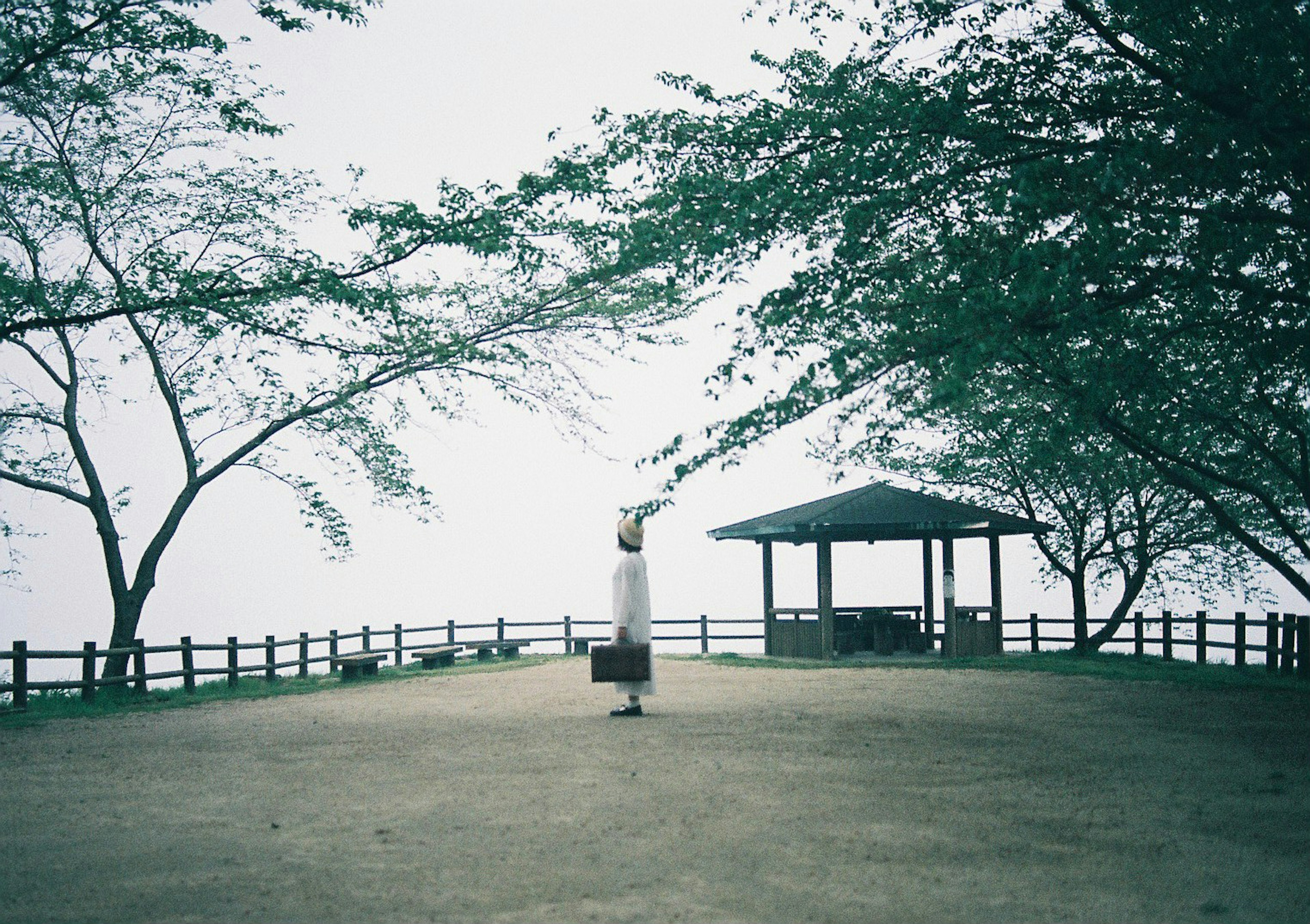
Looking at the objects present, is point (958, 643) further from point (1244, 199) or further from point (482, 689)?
point (1244, 199)

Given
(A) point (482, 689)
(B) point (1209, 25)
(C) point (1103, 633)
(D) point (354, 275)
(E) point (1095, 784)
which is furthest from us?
(C) point (1103, 633)

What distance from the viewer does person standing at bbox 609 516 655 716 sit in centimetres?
A: 1223

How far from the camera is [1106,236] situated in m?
9.12

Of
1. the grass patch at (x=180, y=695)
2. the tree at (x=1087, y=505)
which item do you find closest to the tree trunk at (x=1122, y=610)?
the tree at (x=1087, y=505)

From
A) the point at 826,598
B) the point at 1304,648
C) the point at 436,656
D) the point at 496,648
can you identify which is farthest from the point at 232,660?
the point at 1304,648

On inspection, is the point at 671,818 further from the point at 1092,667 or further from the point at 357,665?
the point at 1092,667

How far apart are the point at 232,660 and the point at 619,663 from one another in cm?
955

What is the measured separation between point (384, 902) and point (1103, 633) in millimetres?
22888

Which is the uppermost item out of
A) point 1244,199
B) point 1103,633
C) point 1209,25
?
point 1209,25

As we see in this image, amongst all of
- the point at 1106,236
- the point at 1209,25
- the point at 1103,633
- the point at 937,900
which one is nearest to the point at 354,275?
the point at 1106,236

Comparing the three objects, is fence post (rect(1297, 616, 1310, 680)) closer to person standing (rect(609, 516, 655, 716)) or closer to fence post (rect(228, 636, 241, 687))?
person standing (rect(609, 516, 655, 716))

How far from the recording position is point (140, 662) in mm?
17125

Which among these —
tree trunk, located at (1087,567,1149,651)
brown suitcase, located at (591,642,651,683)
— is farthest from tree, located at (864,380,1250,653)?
brown suitcase, located at (591,642,651,683)

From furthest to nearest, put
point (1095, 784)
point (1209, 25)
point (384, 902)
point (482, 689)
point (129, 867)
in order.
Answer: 1. point (482, 689)
2. point (1209, 25)
3. point (1095, 784)
4. point (129, 867)
5. point (384, 902)
